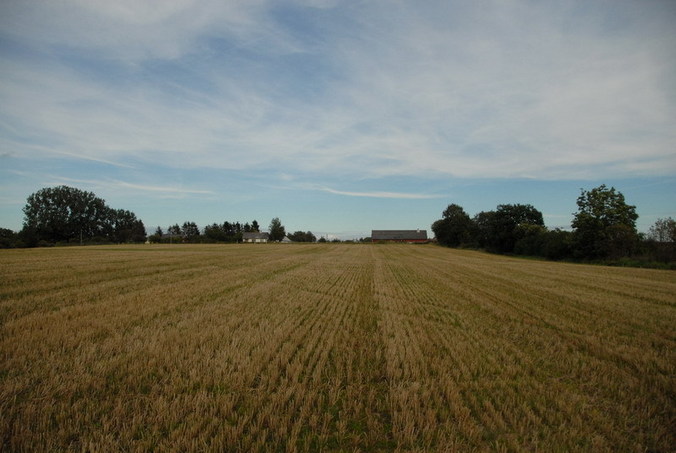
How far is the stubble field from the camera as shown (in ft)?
11.1

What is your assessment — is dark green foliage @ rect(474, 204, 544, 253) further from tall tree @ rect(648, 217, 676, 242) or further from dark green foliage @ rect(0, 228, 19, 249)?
dark green foliage @ rect(0, 228, 19, 249)

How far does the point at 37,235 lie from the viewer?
87250 mm

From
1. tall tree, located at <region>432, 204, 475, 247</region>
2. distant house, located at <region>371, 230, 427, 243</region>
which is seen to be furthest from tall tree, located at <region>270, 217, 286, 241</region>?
tall tree, located at <region>432, 204, 475, 247</region>

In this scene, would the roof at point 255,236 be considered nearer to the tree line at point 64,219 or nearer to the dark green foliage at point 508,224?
the tree line at point 64,219

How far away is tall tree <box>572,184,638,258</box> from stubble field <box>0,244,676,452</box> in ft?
120

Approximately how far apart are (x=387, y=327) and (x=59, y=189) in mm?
134890

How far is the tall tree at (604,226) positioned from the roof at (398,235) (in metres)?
95.4

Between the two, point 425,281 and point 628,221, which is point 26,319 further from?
point 628,221

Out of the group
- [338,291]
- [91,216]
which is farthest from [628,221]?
[91,216]

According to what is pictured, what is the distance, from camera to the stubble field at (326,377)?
11.1 feet

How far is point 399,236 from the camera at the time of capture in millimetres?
139250

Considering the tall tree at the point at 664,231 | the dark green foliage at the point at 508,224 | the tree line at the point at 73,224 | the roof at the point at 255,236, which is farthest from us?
the roof at the point at 255,236

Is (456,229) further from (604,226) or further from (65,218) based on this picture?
(65,218)

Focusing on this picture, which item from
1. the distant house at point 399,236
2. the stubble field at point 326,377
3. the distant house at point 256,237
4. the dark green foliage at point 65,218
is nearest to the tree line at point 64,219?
the dark green foliage at point 65,218
